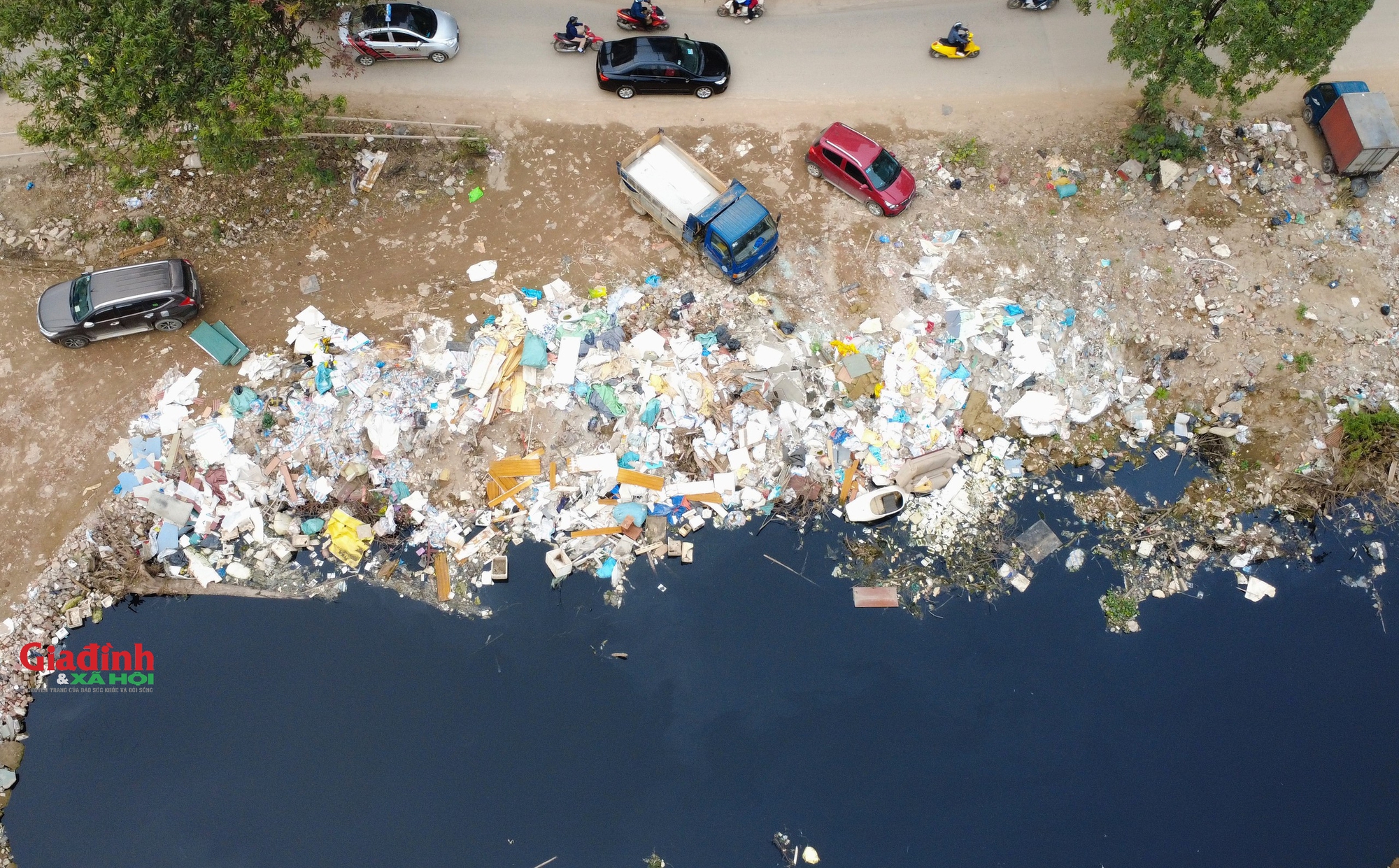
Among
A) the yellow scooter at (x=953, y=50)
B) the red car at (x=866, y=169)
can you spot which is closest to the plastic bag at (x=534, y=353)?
the red car at (x=866, y=169)

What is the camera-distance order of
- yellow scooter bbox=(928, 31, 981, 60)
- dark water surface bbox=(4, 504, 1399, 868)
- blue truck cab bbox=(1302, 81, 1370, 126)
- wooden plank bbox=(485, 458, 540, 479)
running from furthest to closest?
yellow scooter bbox=(928, 31, 981, 60) < blue truck cab bbox=(1302, 81, 1370, 126) < wooden plank bbox=(485, 458, 540, 479) < dark water surface bbox=(4, 504, 1399, 868)

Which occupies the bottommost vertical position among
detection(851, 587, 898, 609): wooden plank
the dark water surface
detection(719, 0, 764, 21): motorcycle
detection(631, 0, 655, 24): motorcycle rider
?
the dark water surface

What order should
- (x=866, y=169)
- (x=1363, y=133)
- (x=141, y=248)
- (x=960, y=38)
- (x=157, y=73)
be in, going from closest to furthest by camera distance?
(x=157, y=73) < (x=1363, y=133) < (x=866, y=169) < (x=141, y=248) < (x=960, y=38)

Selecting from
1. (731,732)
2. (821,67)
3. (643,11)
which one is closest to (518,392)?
(731,732)

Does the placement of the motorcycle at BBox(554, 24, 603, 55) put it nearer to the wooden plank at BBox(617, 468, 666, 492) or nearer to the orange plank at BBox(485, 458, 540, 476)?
the orange plank at BBox(485, 458, 540, 476)

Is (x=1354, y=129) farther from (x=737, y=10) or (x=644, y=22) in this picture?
(x=644, y=22)

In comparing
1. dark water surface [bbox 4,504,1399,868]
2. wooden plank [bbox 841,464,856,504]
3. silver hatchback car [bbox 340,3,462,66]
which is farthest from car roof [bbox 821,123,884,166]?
silver hatchback car [bbox 340,3,462,66]

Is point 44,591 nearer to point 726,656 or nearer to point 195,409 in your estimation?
point 195,409
